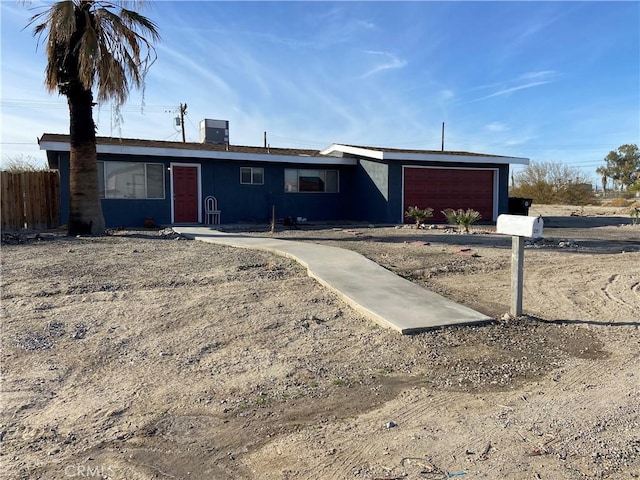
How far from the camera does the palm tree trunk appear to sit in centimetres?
Result: 1359

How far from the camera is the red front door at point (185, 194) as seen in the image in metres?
18.4

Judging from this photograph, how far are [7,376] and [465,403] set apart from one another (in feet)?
12.1

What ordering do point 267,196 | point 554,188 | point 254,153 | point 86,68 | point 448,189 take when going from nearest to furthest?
point 86,68, point 254,153, point 267,196, point 448,189, point 554,188

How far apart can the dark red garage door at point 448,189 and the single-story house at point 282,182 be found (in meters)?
0.04

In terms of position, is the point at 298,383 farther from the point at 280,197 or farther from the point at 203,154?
the point at 280,197

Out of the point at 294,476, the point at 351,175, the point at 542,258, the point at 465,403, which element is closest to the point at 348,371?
the point at 465,403

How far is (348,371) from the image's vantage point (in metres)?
4.37

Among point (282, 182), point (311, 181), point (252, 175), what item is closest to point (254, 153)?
point (252, 175)

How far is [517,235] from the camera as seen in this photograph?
564 cm

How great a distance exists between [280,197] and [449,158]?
22.4 ft

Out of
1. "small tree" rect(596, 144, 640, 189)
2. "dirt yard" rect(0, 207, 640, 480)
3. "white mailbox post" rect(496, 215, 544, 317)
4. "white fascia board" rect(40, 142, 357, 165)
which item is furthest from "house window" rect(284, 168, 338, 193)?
"small tree" rect(596, 144, 640, 189)

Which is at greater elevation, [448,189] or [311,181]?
[311,181]

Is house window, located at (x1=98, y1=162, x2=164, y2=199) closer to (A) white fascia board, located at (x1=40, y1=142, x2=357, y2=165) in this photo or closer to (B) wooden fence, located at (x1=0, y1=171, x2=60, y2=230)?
(A) white fascia board, located at (x1=40, y1=142, x2=357, y2=165)

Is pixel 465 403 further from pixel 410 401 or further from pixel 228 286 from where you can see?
pixel 228 286
